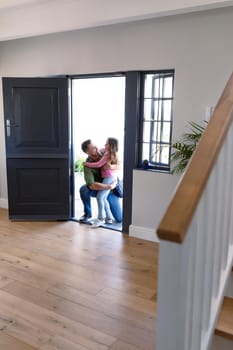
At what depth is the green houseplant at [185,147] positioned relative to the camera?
317 centimetres

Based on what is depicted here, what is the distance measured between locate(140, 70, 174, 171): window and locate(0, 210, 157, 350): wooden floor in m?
1.02

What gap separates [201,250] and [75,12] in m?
3.13

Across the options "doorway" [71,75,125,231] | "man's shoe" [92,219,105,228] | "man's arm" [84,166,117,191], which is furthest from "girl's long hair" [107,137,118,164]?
"doorway" [71,75,125,231]

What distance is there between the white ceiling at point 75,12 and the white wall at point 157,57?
309mm

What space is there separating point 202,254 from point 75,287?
6.06 feet

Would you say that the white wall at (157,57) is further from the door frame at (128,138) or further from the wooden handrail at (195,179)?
the wooden handrail at (195,179)

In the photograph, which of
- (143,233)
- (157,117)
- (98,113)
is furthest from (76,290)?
(98,113)

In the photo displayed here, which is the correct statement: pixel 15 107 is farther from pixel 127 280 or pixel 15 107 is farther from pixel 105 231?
pixel 127 280

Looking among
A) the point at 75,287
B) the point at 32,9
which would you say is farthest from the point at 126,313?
the point at 32,9

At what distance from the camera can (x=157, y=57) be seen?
3445 millimetres

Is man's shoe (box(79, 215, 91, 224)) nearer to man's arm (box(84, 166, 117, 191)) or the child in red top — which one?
the child in red top

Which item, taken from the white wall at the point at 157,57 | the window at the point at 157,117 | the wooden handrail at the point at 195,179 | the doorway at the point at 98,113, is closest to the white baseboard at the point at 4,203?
the doorway at the point at 98,113

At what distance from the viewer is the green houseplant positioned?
317 centimetres

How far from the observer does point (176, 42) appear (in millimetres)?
3320
